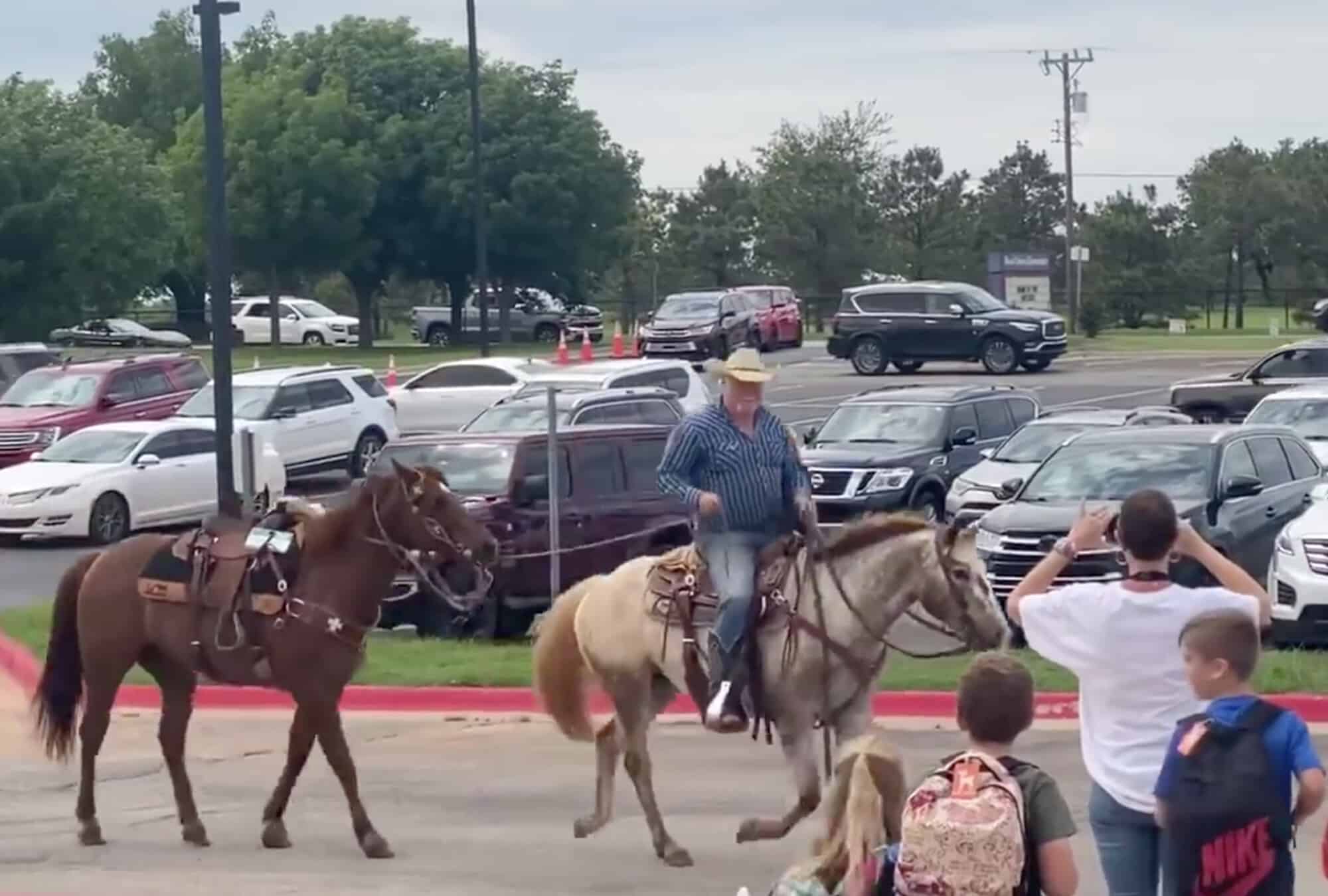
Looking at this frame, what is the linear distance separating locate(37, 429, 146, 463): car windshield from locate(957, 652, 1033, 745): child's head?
24.6m

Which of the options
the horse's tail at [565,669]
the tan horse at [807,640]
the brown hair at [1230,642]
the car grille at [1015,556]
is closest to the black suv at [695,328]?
the car grille at [1015,556]

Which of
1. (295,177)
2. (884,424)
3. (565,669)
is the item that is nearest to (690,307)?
(295,177)

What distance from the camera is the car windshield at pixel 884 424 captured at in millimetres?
27125

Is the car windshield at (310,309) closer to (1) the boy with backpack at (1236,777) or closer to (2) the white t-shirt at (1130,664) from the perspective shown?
(2) the white t-shirt at (1130,664)

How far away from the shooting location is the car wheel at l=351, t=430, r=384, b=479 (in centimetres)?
3403

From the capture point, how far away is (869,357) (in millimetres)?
53219

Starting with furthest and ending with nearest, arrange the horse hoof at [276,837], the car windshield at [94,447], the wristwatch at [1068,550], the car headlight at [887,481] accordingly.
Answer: the car windshield at [94,447], the car headlight at [887,481], the horse hoof at [276,837], the wristwatch at [1068,550]

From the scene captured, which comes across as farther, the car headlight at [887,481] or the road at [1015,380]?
the road at [1015,380]

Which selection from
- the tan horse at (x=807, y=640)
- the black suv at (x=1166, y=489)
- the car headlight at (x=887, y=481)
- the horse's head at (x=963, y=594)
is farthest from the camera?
the car headlight at (x=887, y=481)

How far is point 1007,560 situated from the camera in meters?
18.7

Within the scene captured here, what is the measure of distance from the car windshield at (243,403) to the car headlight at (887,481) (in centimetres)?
1083

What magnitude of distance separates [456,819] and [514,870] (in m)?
1.51

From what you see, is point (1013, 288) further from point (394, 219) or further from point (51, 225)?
point (51, 225)

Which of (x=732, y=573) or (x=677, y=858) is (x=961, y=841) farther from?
(x=677, y=858)
